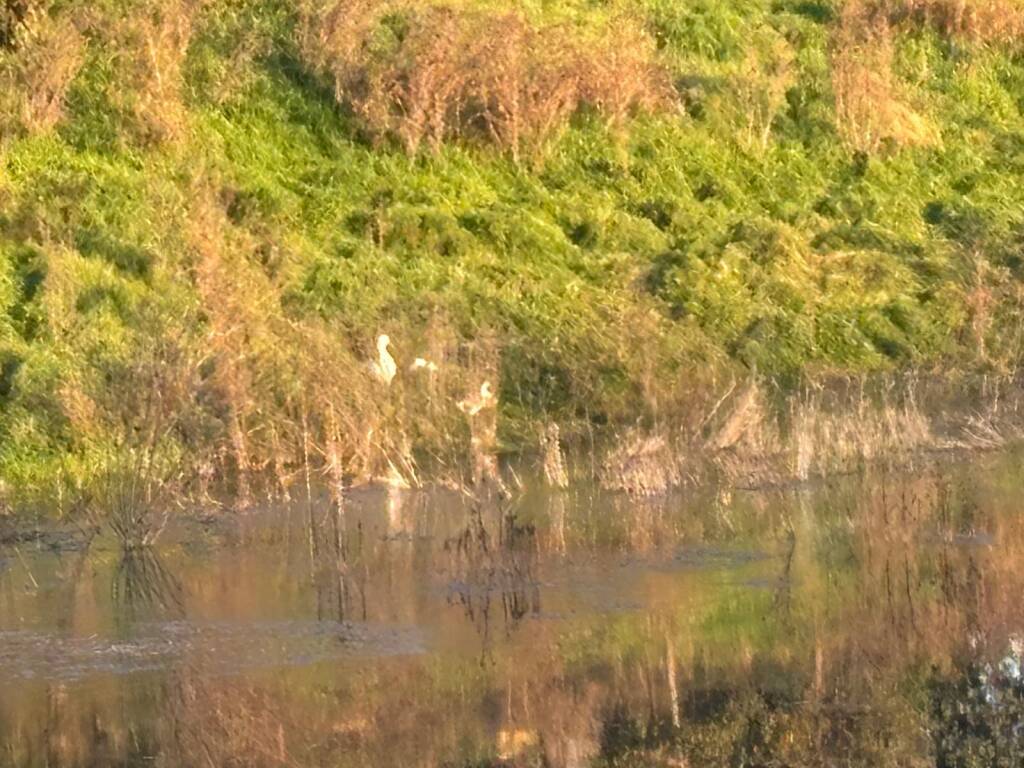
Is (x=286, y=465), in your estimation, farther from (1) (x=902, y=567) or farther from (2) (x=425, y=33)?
(2) (x=425, y=33)

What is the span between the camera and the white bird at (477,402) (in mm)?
14938

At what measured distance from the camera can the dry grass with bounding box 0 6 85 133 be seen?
18.6 metres

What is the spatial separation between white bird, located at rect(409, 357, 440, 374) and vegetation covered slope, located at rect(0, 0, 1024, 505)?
0.39ft

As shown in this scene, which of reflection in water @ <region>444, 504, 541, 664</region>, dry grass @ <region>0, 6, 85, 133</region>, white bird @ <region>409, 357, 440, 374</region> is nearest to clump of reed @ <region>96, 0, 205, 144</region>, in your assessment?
dry grass @ <region>0, 6, 85, 133</region>

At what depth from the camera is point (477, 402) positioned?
49.3 ft

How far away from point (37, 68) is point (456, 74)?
4.08 m

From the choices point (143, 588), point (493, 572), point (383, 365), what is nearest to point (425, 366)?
point (383, 365)

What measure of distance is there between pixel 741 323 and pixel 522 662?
8.99 meters

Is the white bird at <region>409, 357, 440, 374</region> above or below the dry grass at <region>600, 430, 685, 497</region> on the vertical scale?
above

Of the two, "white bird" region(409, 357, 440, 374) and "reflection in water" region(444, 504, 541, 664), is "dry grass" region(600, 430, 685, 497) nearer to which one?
"reflection in water" region(444, 504, 541, 664)

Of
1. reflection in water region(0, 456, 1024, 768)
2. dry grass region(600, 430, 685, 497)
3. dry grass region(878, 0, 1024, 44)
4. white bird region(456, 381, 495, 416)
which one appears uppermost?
dry grass region(878, 0, 1024, 44)

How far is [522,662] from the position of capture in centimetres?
923

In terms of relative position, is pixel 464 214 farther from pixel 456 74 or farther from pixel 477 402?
pixel 477 402

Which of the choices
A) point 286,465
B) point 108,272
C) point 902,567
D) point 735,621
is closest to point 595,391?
point 286,465
